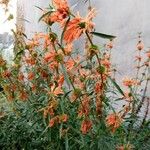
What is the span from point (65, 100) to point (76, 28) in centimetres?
79

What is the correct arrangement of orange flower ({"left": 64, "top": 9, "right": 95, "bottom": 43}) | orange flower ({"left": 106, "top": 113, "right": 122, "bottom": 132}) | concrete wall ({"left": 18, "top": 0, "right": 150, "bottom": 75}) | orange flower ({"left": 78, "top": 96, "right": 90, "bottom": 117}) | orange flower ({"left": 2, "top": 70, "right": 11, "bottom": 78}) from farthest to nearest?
concrete wall ({"left": 18, "top": 0, "right": 150, "bottom": 75}) → orange flower ({"left": 2, "top": 70, "right": 11, "bottom": 78}) → orange flower ({"left": 106, "top": 113, "right": 122, "bottom": 132}) → orange flower ({"left": 78, "top": 96, "right": 90, "bottom": 117}) → orange flower ({"left": 64, "top": 9, "right": 95, "bottom": 43})

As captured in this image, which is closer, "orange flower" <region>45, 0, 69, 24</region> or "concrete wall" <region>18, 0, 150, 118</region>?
"orange flower" <region>45, 0, 69, 24</region>

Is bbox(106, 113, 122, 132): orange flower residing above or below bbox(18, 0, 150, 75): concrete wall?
below

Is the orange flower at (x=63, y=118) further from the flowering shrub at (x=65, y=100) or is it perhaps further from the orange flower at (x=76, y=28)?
the orange flower at (x=76, y=28)

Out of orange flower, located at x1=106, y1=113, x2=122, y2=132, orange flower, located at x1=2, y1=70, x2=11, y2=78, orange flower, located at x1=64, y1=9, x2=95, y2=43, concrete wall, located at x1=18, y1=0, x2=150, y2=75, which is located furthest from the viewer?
concrete wall, located at x1=18, y1=0, x2=150, y2=75

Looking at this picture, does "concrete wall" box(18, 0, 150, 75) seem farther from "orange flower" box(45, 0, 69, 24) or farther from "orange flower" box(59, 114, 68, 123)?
"orange flower" box(45, 0, 69, 24)

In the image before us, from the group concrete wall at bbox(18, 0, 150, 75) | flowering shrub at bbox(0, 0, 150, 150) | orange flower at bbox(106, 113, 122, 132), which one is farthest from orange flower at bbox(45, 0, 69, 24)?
concrete wall at bbox(18, 0, 150, 75)

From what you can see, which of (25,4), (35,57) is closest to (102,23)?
(35,57)

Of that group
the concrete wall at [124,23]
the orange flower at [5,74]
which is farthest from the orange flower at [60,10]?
the concrete wall at [124,23]

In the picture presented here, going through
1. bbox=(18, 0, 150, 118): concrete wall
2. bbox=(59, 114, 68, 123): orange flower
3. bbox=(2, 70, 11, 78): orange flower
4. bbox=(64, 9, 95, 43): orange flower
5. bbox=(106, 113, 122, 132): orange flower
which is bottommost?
bbox=(59, 114, 68, 123): orange flower

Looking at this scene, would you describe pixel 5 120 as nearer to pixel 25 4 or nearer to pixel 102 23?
pixel 102 23

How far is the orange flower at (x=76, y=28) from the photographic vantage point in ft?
4.91

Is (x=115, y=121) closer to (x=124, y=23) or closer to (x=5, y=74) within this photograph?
(x=5, y=74)

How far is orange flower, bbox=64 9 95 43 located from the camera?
1498 millimetres
